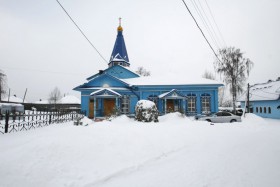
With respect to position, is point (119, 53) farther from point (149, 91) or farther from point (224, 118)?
point (224, 118)

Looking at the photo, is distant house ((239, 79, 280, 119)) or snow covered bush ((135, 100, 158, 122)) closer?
snow covered bush ((135, 100, 158, 122))

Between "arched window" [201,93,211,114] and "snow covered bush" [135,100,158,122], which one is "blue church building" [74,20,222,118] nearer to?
"arched window" [201,93,211,114]

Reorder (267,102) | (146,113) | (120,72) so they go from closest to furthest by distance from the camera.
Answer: (146,113), (120,72), (267,102)

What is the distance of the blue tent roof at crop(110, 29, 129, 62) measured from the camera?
2589 centimetres

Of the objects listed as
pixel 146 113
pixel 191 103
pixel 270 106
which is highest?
pixel 191 103

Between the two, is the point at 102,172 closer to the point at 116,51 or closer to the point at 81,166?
the point at 81,166

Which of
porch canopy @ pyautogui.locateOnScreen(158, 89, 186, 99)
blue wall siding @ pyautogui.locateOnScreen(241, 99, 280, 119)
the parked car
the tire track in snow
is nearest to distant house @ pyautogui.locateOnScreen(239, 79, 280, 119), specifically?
blue wall siding @ pyautogui.locateOnScreen(241, 99, 280, 119)

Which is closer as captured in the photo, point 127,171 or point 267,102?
point 127,171

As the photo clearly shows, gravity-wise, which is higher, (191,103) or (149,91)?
(149,91)

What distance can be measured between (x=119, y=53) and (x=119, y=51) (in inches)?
16.5

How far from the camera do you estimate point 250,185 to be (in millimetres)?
3256

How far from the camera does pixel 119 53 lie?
26.2 metres

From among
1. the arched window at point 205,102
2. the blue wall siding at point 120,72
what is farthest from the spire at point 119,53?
the arched window at point 205,102

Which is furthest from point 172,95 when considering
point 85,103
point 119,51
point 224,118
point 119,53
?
point 119,51
